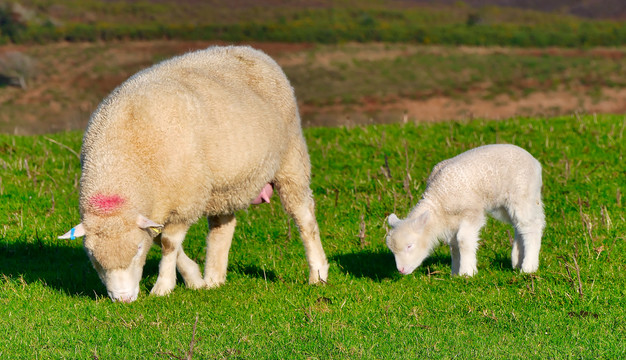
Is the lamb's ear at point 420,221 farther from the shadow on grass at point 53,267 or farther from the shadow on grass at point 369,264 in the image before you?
the shadow on grass at point 53,267

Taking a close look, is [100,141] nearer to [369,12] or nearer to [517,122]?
[517,122]

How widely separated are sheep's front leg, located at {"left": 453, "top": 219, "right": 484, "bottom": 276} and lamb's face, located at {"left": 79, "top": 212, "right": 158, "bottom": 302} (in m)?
2.55

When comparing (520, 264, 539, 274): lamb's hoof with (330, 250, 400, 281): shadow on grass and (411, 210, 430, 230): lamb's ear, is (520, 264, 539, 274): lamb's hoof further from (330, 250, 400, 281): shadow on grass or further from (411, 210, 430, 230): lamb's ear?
(330, 250, 400, 281): shadow on grass

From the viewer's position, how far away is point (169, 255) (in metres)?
6.15

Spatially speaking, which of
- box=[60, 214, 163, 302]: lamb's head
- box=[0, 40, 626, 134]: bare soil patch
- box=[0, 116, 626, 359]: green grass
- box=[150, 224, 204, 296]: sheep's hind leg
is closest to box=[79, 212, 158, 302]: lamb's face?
box=[60, 214, 163, 302]: lamb's head

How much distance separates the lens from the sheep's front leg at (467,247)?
649cm

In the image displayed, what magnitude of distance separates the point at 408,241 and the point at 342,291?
67 centimetres

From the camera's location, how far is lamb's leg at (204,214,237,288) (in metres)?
6.79

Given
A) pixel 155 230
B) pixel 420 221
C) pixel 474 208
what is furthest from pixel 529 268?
pixel 155 230

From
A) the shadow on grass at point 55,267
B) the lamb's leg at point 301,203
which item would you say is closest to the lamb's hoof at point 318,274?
the lamb's leg at point 301,203

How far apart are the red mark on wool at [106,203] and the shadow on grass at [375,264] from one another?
89.0 inches

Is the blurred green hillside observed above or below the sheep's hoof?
below

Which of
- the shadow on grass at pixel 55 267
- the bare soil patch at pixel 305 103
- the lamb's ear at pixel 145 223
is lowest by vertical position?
the bare soil patch at pixel 305 103

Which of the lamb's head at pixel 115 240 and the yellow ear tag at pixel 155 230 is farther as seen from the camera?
the yellow ear tag at pixel 155 230
